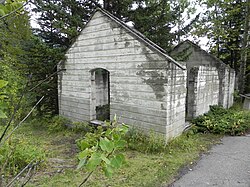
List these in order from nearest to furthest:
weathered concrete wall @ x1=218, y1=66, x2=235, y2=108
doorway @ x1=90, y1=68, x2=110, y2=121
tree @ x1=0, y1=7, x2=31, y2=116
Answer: tree @ x1=0, y1=7, x2=31, y2=116 → doorway @ x1=90, y1=68, x2=110, y2=121 → weathered concrete wall @ x1=218, y1=66, x2=235, y2=108

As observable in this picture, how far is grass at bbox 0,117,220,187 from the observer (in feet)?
13.3

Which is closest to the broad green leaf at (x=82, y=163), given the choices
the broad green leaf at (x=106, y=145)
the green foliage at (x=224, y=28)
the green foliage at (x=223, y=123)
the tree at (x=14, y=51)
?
the broad green leaf at (x=106, y=145)

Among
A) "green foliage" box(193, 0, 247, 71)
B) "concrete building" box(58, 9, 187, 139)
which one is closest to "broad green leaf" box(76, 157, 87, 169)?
"concrete building" box(58, 9, 187, 139)

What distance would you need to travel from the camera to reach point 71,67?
8.03 metres

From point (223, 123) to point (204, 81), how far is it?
5.65 ft

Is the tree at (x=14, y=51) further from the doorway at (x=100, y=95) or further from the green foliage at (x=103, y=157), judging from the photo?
the green foliage at (x=103, y=157)

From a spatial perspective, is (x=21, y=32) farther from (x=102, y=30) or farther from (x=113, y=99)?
(x=113, y=99)

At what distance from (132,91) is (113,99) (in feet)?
2.80

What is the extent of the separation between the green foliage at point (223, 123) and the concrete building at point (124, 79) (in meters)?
1.19

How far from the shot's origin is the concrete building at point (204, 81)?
758cm

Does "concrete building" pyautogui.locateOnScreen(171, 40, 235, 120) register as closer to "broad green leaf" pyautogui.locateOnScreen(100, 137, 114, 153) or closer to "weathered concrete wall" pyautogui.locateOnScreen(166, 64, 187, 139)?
"weathered concrete wall" pyautogui.locateOnScreen(166, 64, 187, 139)

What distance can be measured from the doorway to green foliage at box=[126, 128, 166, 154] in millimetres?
2122

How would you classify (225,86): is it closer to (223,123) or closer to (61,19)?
(223,123)

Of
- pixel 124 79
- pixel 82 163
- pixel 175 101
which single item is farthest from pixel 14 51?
pixel 82 163
